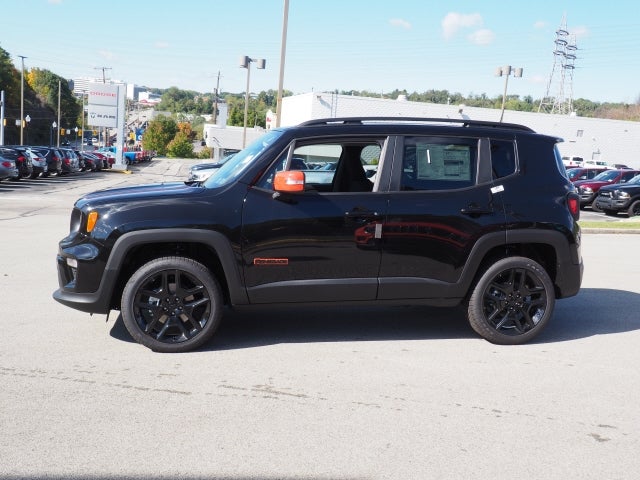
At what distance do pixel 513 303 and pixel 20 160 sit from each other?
96.2 ft

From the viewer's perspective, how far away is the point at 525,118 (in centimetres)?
6116

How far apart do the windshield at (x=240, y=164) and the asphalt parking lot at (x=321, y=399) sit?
139 cm

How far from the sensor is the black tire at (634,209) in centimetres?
2230

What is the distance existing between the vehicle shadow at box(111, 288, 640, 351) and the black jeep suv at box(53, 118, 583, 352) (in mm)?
423

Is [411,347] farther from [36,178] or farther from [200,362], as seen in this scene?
[36,178]

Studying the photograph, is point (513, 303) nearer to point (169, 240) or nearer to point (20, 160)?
point (169, 240)

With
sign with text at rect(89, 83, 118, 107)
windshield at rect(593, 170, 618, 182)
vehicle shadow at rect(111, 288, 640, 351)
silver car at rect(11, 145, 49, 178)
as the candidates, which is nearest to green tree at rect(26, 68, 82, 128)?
sign with text at rect(89, 83, 118, 107)

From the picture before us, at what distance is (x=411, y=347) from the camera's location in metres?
5.76

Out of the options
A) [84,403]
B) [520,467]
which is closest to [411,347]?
[520,467]

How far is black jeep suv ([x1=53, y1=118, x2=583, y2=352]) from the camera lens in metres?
5.29

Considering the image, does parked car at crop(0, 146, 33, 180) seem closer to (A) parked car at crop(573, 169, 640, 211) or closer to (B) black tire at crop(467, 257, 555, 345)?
(A) parked car at crop(573, 169, 640, 211)

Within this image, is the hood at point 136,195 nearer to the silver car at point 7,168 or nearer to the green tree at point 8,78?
the silver car at point 7,168

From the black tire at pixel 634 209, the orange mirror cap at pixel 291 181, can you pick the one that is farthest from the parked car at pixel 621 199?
the orange mirror cap at pixel 291 181

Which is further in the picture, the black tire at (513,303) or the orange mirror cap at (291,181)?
the black tire at (513,303)
